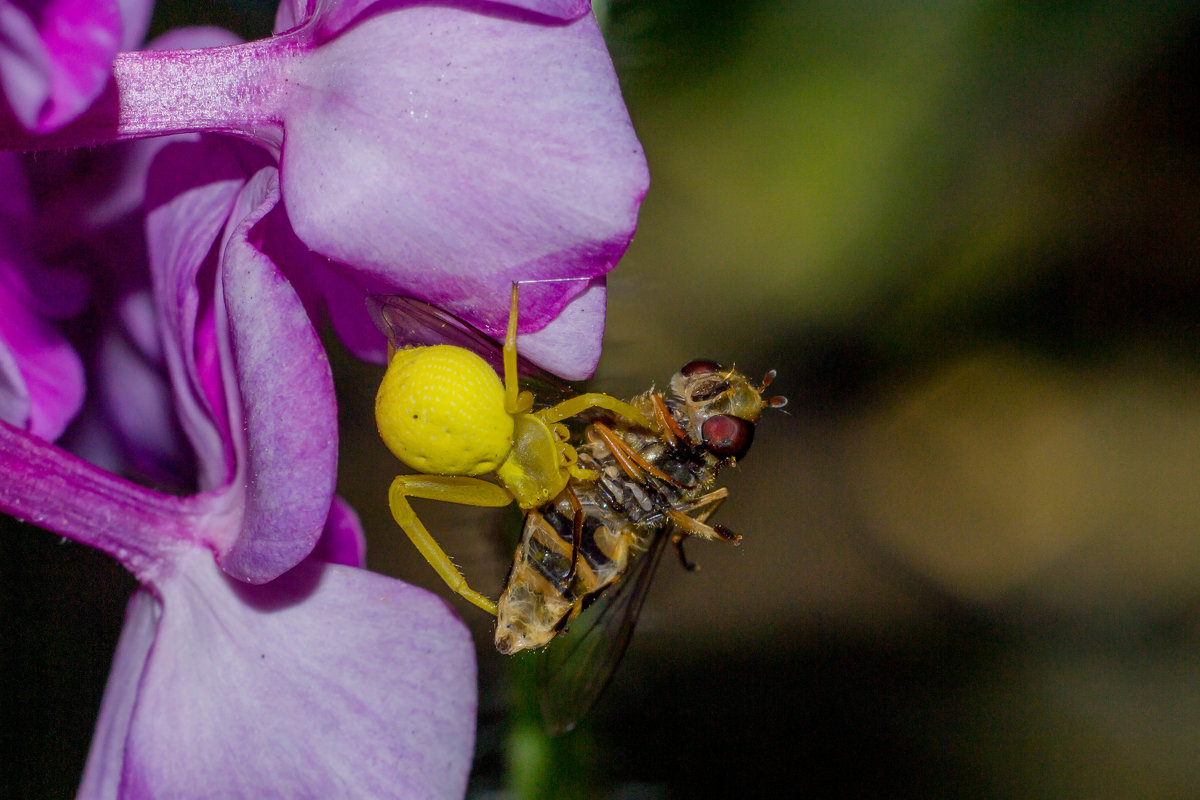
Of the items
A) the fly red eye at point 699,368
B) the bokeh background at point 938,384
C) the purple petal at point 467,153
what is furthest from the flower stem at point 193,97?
the bokeh background at point 938,384

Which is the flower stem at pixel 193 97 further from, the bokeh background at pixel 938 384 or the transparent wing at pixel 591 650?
the bokeh background at pixel 938 384

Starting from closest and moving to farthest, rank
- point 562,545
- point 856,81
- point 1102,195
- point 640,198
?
1. point 640,198
2. point 562,545
3. point 856,81
4. point 1102,195

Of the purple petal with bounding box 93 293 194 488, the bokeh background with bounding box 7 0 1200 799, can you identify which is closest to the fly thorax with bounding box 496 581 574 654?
the purple petal with bounding box 93 293 194 488

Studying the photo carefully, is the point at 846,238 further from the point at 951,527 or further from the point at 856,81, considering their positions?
the point at 951,527

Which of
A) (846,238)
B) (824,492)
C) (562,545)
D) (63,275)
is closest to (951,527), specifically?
(824,492)

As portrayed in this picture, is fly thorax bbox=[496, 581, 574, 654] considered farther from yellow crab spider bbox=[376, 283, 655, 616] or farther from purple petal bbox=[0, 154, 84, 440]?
purple petal bbox=[0, 154, 84, 440]

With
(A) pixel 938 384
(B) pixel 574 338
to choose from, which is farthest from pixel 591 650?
(A) pixel 938 384
